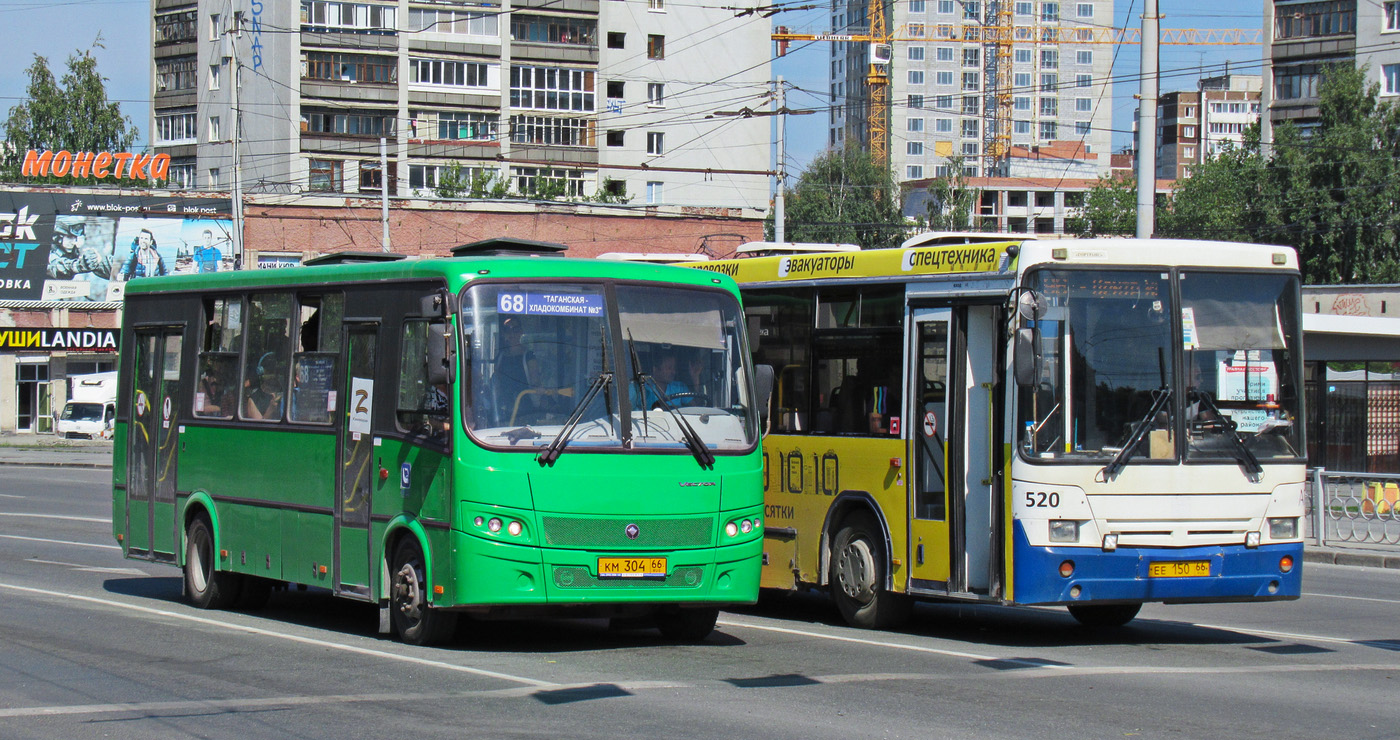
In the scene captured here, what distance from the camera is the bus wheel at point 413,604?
36.1ft

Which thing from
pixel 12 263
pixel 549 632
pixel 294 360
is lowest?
pixel 549 632

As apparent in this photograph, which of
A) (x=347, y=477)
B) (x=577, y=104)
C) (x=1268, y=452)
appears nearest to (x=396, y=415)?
(x=347, y=477)

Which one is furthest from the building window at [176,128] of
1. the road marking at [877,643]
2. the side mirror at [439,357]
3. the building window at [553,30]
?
the side mirror at [439,357]

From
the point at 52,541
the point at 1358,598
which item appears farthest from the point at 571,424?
the point at 52,541

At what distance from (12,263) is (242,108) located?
18.2 m

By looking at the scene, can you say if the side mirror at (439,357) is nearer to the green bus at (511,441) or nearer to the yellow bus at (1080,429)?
the green bus at (511,441)

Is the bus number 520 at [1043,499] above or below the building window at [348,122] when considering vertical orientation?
below

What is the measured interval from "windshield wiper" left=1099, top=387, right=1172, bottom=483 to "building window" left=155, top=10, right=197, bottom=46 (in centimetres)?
7679

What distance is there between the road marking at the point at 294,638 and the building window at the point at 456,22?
223 ft

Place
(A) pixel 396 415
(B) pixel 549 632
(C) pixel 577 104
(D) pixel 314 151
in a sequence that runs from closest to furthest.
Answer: (A) pixel 396 415 < (B) pixel 549 632 < (D) pixel 314 151 < (C) pixel 577 104

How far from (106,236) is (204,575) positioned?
52500 millimetres

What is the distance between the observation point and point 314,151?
76688 mm

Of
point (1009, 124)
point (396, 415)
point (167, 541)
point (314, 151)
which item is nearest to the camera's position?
point (396, 415)

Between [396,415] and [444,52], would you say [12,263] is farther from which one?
[396,415]
